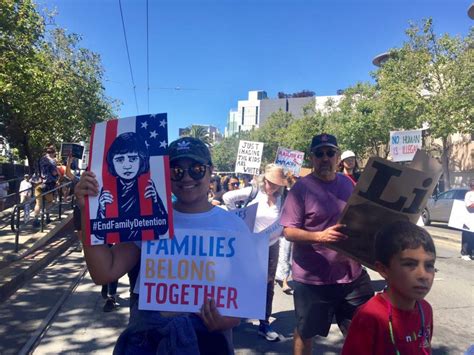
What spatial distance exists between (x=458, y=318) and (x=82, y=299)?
4923 mm

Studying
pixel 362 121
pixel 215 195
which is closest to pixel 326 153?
pixel 215 195

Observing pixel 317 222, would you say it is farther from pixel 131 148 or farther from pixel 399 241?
pixel 131 148

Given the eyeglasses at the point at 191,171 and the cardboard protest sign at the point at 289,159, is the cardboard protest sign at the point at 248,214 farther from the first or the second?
the cardboard protest sign at the point at 289,159

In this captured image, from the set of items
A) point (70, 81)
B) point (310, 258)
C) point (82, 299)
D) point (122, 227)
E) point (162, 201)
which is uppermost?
point (70, 81)

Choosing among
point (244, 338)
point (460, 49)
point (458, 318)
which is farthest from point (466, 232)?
point (460, 49)

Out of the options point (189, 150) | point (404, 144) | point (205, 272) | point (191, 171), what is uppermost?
point (404, 144)

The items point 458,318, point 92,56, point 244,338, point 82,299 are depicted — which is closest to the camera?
point 244,338

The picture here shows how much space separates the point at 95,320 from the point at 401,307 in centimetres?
403

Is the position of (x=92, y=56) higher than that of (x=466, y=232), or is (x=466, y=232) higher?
(x=92, y=56)

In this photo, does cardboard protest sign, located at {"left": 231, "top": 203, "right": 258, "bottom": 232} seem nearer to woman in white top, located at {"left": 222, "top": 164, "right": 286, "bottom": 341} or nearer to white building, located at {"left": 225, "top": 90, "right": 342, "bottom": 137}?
woman in white top, located at {"left": 222, "top": 164, "right": 286, "bottom": 341}

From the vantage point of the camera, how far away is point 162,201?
6.60 feet

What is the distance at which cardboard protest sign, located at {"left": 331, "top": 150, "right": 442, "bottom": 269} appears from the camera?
2.48 m

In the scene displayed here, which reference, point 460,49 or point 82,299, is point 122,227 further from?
point 460,49

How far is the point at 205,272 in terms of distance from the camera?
2043 millimetres
